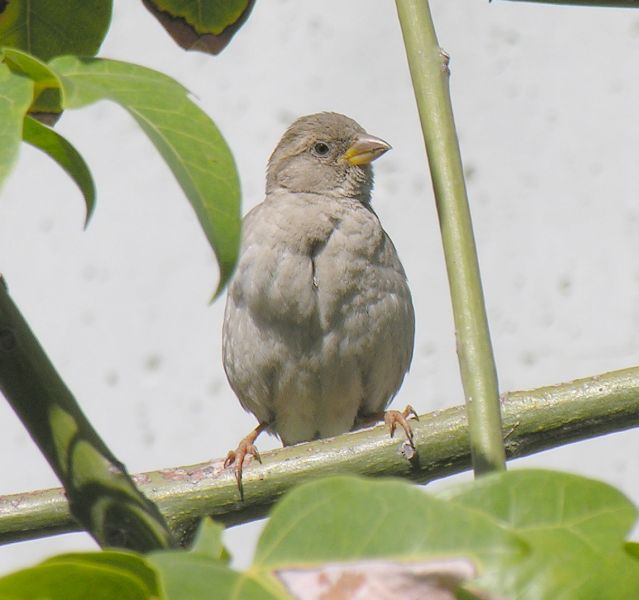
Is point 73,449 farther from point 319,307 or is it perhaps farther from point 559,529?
point 319,307

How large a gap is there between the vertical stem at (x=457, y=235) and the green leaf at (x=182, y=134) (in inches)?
6.7

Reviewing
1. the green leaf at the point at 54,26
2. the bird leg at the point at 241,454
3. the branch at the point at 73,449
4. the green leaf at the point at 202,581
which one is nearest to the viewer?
the green leaf at the point at 202,581

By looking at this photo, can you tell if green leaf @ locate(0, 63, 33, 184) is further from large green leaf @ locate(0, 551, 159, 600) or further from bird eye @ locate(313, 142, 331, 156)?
bird eye @ locate(313, 142, 331, 156)

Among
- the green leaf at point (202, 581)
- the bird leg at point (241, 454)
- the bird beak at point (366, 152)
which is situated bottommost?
the bird leg at point (241, 454)

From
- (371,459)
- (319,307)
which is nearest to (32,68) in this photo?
(371,459)

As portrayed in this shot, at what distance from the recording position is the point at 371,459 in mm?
1318

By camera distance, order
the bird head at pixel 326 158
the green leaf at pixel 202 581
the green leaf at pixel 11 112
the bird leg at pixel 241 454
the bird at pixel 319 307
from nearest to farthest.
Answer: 1. the green leaf at pixel 202 581
2. the green leaf at pixel 11 112
3. the bird leg at pixel 241 454
4. the bird at pixel 319 307
5. the bird head at pixel 326 158

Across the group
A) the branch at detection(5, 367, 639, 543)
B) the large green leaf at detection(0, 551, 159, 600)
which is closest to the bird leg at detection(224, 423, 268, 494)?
the branch at detection(5, 367, 639, 543)

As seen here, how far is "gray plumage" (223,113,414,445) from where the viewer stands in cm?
236

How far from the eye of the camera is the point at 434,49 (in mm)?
714

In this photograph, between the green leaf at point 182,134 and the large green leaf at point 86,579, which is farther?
the green leaf at point 182,134

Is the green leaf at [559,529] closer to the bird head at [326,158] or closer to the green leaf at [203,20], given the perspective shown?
the green leaf at [203,20]

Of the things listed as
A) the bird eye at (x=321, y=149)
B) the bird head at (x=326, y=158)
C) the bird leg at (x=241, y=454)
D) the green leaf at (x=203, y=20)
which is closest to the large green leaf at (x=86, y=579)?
the green leaf at (x=203, y=20)

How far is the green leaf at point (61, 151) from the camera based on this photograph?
0.62 m
